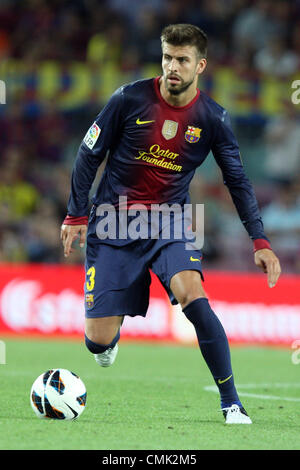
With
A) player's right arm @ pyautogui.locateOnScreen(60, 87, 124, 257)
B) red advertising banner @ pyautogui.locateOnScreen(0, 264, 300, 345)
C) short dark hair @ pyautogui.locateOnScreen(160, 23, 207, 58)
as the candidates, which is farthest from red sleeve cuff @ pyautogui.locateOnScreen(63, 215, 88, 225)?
red advertising banner @ pyautogui.locateOnScreen(0, 264, 300, 345)

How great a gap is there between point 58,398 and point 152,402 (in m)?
1.31

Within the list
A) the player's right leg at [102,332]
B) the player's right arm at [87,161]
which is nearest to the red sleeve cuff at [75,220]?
the player's right arm at [87,161]

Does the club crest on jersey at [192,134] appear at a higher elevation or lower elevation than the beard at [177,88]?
lower

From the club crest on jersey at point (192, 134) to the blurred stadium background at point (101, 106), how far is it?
6.61 meters

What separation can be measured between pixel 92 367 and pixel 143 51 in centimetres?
771

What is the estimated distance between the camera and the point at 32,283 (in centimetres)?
1253

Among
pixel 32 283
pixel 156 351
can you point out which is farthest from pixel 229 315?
pixel 32 283

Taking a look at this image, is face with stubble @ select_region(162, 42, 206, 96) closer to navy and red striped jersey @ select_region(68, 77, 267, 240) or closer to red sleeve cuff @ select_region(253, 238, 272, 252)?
navy and red striped jersey @ select_region(68, 77, 267, 240)

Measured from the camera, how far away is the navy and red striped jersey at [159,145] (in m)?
5.88

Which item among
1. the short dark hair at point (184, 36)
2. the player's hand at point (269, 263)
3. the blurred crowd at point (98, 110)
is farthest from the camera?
the blurred crowd at point (98, 110)

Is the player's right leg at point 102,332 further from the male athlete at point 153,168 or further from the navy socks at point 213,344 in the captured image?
the navy socks at point 213,344

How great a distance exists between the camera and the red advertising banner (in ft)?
40.3

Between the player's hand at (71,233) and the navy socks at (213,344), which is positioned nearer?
the navy socks at (213,344)

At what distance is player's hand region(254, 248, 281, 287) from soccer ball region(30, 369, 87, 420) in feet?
4.47
